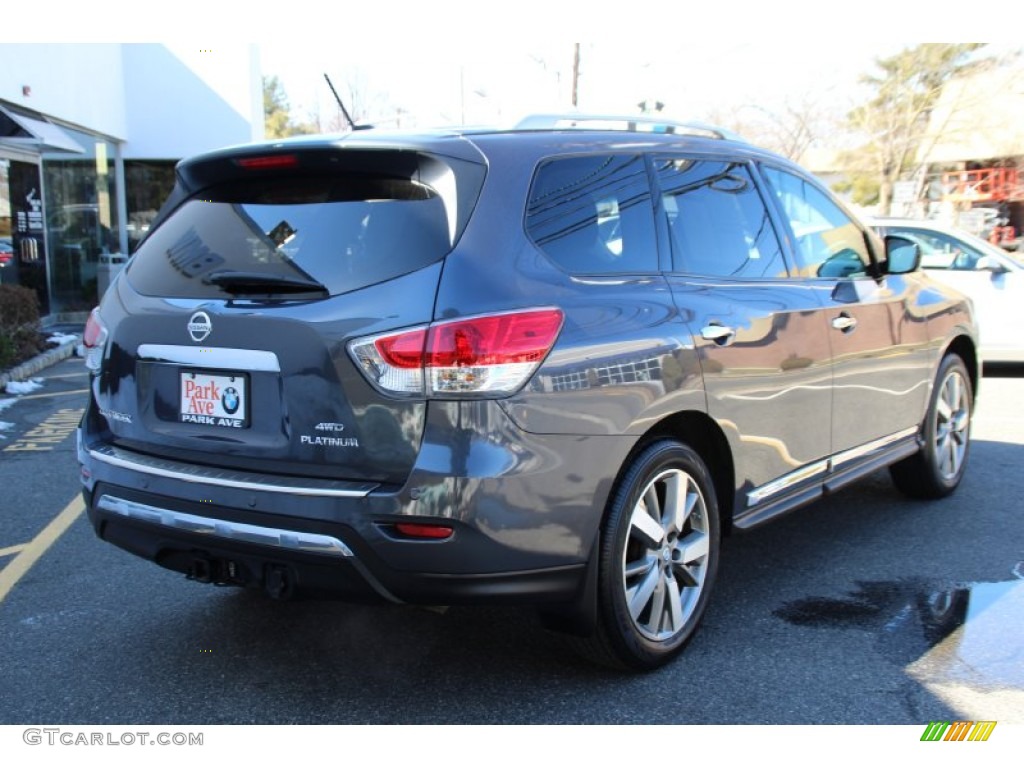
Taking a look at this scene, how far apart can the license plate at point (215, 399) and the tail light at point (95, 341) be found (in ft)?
1.73

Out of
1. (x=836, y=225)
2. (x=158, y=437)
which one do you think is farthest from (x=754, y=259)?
(x=158, y=437)

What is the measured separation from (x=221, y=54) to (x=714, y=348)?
1989 centimetres

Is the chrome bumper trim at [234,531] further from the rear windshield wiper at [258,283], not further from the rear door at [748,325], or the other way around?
the rear door at [748,325]

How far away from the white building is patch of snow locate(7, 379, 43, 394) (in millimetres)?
4353

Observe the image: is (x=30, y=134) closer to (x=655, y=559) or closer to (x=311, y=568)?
(x=311, y=568)

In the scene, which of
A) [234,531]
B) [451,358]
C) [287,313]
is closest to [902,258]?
[451,358]

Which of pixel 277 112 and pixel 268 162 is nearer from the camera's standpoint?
pixel 268 162

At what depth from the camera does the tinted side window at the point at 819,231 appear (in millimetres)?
4555

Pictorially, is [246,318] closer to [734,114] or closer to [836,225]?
[836,225]

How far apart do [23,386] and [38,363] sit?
131 cm

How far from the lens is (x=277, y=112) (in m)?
63.7

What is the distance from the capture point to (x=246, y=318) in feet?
10.2

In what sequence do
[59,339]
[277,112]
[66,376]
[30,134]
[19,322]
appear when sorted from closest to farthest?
[66,376] < [19,322] < [59,339] < [30,134] < [277,112]

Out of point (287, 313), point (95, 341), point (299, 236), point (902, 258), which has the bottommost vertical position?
point (95, 341)
